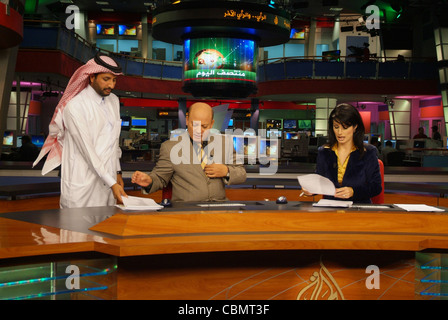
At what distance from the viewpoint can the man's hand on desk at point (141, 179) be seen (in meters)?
2.61

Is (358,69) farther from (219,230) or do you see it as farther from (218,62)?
(219,230)

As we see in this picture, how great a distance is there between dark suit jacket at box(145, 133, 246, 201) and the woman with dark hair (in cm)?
52

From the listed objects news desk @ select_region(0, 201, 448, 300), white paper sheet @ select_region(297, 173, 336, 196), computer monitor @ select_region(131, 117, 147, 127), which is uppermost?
computer monitor @ select_region(131, 117, 147, 127)

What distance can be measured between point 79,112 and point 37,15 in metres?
11.1

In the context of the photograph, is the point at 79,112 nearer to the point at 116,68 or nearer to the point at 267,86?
the point at 116,68

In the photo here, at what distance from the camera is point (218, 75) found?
53.8ft

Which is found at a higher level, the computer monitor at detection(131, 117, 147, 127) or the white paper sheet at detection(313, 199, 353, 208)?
the computer monitor at detection(131, 117, 147, 127)

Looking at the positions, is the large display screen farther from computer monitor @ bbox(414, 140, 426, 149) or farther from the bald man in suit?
the bald man in suit

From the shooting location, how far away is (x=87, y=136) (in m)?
2.82

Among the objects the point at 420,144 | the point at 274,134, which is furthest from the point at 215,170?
the point at 274,134

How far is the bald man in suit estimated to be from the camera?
275 cm

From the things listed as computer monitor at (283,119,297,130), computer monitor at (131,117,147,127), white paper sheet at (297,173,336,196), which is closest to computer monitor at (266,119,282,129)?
computer monitor at (283,119,297,130)

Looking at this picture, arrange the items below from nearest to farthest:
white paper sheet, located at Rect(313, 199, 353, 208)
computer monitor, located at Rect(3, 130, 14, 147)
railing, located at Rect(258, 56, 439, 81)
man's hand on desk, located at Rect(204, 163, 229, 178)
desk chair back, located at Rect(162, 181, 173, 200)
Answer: white paper sheet, located at Rect(313, 199, 353, 208) → man's hand on desk, located at Rect(204, 163, 229, 178) → desk chair back, located at Rect(162, 181, 173, 200) → computer monitor, located at Rect(3, 130, 14, 147) → railing, located at Rect(258, 56, 439, 81)
